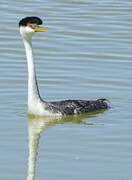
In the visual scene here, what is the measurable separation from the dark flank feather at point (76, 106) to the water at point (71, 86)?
128mm

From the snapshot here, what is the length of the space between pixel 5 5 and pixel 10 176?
1009 cm

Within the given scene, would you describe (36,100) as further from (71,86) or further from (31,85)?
(71,86)

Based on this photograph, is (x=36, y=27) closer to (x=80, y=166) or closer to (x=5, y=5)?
(x=80, y=166)

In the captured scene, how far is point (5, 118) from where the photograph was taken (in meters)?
13.8

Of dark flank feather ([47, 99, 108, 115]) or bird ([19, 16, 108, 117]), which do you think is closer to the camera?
bird ([19, 16, 108, 117])

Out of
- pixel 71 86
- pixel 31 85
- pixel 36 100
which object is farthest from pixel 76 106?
pixel 71 86

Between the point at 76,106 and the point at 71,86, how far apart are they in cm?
93

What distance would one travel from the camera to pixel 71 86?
1516cm

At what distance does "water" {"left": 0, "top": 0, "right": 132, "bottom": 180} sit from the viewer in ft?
38.4

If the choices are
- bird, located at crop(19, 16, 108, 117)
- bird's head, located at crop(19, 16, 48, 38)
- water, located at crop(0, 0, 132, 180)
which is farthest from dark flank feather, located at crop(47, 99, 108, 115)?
bird's head, located at crop(19, 16, 48, 38)

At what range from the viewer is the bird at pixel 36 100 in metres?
14.0

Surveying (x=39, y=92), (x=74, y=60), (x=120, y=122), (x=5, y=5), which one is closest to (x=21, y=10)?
(x=5, y=5)

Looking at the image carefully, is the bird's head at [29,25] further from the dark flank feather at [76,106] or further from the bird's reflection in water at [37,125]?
the bird's reflection in water at [37,125]

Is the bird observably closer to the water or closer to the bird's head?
the bird's head
